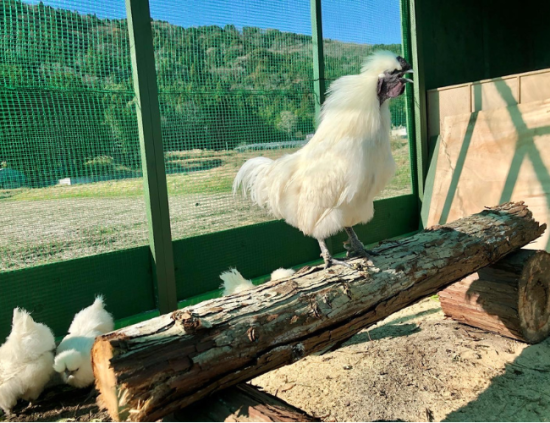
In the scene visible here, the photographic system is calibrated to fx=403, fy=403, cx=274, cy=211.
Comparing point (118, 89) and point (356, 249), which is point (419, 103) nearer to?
point (356, 249)

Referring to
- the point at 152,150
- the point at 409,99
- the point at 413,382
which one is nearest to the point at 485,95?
the point at 409,99

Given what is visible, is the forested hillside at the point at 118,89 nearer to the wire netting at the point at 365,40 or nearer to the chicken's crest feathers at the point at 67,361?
the wire netting at the point at 365,40

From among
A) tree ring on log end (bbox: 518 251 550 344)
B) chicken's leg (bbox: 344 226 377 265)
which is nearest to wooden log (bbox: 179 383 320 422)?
chicken's leg (bbox: 344 226 377 265)

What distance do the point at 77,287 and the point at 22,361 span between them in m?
0.68

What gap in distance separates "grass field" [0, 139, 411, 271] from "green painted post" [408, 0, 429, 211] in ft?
7.58

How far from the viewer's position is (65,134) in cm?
330

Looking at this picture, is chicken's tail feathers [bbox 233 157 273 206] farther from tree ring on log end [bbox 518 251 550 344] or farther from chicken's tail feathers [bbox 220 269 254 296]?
tree ring on log end [bbox 518 251 550 344]

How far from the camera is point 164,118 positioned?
3779 mm

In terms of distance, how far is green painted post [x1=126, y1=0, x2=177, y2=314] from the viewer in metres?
3.48

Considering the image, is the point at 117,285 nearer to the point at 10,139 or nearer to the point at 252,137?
the point at 10,139

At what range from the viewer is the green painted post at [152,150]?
11.4ft

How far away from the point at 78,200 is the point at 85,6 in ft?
5.25

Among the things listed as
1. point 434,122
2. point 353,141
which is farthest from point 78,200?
point 434,122

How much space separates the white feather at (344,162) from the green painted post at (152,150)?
3.86 ft
